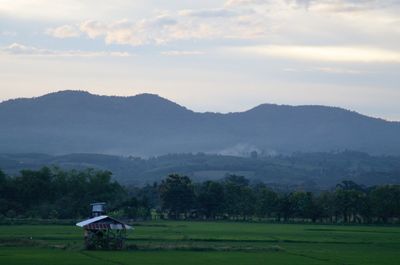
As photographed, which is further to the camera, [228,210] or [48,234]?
[228,210]

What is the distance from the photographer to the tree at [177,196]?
97.1 meters

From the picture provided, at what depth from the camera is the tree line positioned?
3292 inches

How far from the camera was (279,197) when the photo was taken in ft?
300

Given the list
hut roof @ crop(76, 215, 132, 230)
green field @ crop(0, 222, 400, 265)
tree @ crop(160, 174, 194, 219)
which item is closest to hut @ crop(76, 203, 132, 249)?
hut roof @ crop(76, 215, 132, 230)

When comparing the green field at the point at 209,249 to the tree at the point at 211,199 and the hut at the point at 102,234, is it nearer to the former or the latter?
the hut at the point at 102,234

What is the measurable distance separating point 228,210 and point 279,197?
24.6 feet

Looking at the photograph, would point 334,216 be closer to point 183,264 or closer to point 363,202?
point 363,202

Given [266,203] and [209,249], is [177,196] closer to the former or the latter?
[266,203]

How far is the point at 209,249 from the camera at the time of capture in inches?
1833

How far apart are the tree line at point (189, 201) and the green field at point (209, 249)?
→ 23.4m

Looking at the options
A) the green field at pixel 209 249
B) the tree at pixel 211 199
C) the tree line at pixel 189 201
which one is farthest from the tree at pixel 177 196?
the green field at pixel 209 249

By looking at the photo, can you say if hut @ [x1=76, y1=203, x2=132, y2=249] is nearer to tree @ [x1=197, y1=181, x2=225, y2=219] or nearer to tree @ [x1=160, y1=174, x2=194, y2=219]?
tree @ [x1=197, y1=181, x2=225, y2=219]

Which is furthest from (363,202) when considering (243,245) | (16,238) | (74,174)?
(16,238)

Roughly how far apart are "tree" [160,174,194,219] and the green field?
114 ft
